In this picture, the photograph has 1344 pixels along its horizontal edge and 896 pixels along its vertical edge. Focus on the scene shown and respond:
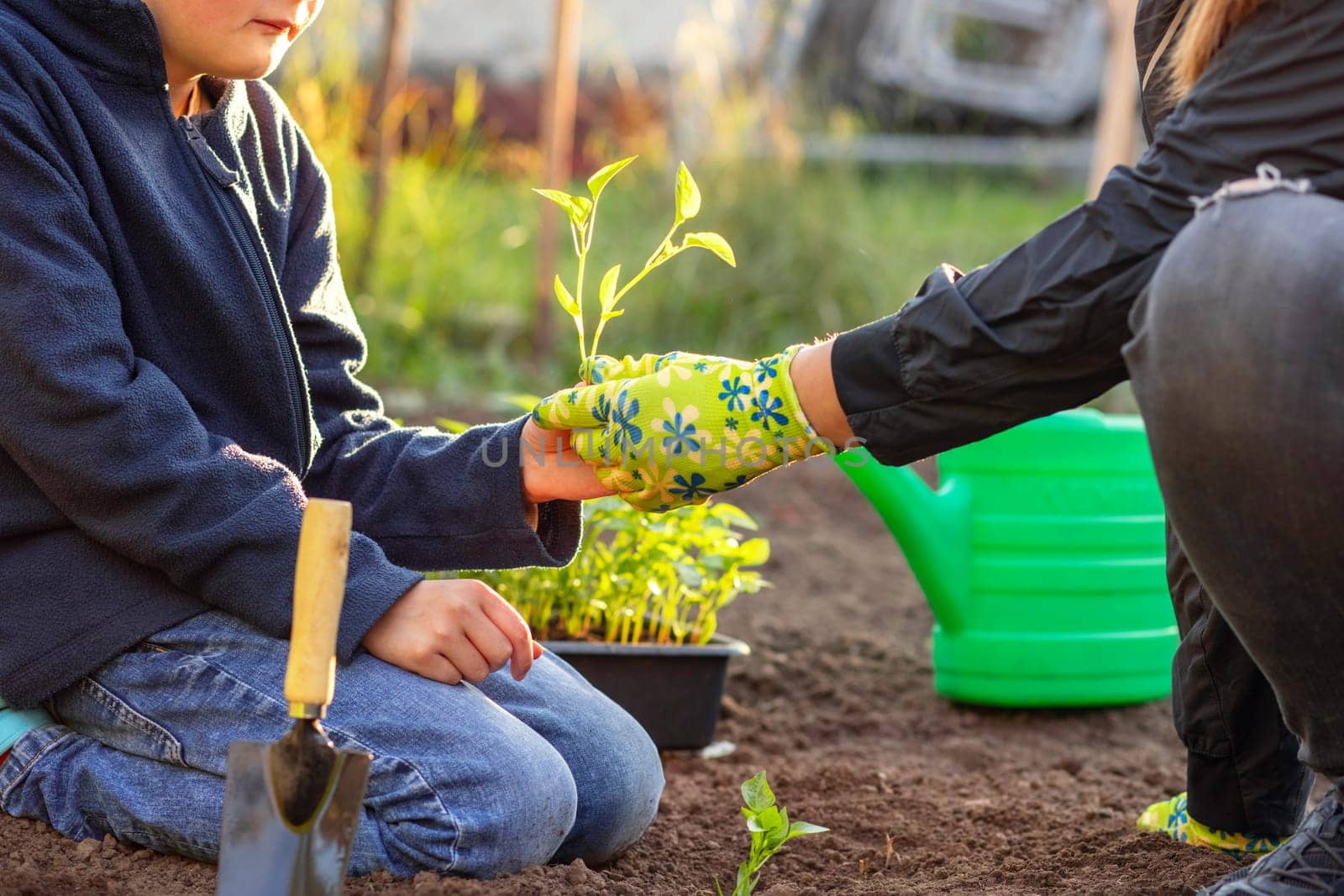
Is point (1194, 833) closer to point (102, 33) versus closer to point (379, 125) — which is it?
point (102, 33)

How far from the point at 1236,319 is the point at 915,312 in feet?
0.93

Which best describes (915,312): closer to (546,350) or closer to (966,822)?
(966,822)

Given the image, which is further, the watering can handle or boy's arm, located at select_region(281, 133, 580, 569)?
the watering can handle

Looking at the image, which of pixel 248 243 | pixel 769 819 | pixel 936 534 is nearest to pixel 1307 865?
pixel 769 819

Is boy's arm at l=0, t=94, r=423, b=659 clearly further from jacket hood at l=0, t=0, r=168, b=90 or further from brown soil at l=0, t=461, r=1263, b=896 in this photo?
brown soil at l=0, t=461, r=1263, b=896

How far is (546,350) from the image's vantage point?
15.1 ft

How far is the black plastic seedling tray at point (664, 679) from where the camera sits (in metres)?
1.98

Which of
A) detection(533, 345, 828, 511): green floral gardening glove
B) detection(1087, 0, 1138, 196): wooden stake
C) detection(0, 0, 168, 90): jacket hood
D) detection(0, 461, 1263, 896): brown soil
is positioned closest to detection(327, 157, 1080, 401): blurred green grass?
detection(1087, 0, 1138, 196): wooden stake

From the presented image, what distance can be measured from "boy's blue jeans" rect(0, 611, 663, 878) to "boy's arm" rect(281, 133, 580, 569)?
0.19 m

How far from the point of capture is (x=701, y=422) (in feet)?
4.61

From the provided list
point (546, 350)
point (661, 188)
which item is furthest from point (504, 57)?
point (546, 350)

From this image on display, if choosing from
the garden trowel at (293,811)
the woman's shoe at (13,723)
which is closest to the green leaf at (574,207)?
the garden trowel at (293,811)

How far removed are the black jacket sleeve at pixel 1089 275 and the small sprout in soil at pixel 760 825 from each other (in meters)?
0.38

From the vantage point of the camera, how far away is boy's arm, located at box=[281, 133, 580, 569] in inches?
65.2
